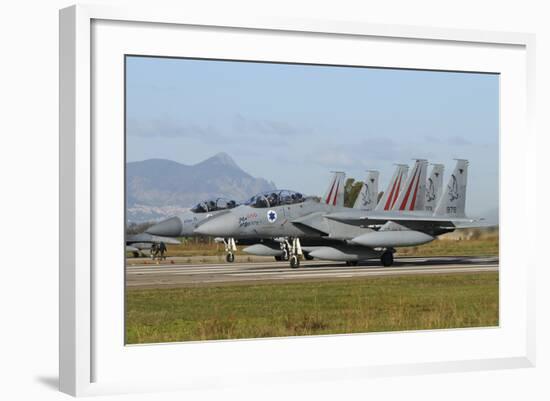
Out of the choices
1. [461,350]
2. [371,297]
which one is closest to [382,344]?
[461,350]

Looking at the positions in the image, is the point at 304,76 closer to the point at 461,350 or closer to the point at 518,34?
the point at 518,34

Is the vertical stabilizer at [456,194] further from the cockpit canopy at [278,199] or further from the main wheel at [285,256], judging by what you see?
the main wheel at [285,256]

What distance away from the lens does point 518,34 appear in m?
11.6

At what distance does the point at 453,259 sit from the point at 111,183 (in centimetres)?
751

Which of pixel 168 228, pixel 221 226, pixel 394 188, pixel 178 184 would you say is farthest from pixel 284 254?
pixel 178 184

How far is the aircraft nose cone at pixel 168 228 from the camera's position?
461 inches

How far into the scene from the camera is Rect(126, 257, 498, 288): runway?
11.2m

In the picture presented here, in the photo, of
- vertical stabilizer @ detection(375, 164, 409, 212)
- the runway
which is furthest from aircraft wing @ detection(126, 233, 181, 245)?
vertical stabilizer @ detection(375, 164, 409, 212)

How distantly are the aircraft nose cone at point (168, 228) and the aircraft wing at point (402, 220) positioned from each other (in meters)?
4.17

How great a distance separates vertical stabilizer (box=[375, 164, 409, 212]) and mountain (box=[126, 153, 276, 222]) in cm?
210

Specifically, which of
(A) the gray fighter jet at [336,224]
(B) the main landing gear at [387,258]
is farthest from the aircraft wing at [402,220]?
(B) the main landing gear at [387,258]

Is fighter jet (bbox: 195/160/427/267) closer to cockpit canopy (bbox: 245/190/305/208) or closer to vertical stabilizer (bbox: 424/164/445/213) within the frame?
cockpit canopy (bbox: 245/190/305/208)

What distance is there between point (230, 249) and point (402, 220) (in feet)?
12.2

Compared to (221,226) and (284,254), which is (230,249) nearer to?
(221,226)
